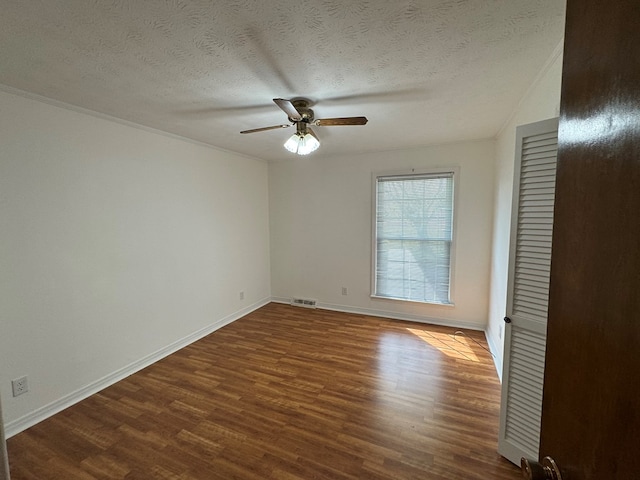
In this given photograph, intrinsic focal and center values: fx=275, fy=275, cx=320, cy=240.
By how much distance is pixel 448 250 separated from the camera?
11.9 ft

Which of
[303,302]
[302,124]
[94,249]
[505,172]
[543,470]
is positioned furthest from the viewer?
[303,302]

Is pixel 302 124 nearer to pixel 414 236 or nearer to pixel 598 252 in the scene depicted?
pixel 598 252

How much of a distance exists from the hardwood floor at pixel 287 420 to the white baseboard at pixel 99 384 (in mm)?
67

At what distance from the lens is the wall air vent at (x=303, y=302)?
4477 millimetres

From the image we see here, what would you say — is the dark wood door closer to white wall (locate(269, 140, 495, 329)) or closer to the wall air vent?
white wall (locate(269, 140, 495, 329))

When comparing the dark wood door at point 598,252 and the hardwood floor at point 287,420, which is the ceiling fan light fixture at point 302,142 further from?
the hardwood floor at point 287,420

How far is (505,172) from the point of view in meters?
2.66

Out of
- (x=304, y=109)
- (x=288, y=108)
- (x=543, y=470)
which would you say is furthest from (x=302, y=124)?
(x=543, y=470)

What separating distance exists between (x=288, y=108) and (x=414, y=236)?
102 inches

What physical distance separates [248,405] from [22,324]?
5.65 ft

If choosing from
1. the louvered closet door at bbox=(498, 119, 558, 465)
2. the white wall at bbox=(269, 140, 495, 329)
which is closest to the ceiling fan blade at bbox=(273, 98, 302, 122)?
the louvered closet door at bbox=(498, 119, 558, 465)

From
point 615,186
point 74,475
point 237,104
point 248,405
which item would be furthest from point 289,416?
point 237,104

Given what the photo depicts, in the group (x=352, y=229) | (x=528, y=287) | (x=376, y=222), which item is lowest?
(x=528, y=287)

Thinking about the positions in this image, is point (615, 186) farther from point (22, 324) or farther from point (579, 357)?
point (22, 324)
